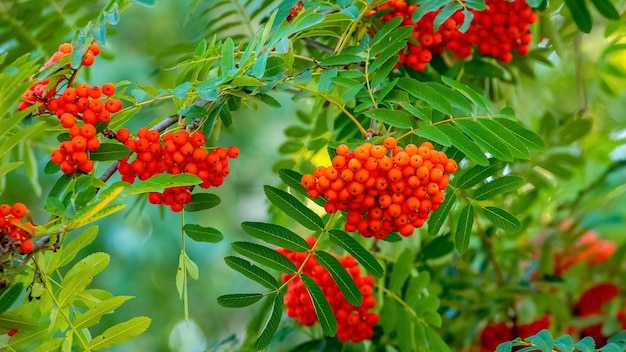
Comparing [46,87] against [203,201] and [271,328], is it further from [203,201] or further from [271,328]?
[271,328]

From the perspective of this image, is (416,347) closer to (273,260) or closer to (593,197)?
(273,260)

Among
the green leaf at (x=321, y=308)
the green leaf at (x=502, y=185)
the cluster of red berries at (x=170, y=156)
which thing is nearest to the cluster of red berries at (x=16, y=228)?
the cluster of red berries at (x=170, y=156)

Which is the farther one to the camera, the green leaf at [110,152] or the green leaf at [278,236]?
the green leaf at [278,236]

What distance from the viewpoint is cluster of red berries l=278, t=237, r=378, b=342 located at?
3.93ft

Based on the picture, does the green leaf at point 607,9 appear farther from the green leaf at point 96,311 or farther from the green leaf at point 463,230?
the green leaf at point 96,311

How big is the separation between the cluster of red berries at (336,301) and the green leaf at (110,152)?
0.34 metres

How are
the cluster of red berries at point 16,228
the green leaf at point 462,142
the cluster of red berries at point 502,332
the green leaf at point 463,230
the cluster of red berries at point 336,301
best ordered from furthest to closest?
1. the cluster of red berries at point 502,332
2. the cluster of red berries at point 336,301
3. the green leaf at point 463,230
4. the green leaf at point 462,142
5. the cluster of red berries at point 16,228

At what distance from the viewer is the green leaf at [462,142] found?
98 cm

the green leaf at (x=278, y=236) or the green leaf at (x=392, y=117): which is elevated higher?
the green leaf at (x=392, y=117)

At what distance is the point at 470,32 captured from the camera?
4.06 feet

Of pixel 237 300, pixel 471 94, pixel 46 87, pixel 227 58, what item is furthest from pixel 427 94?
pixel 46 87

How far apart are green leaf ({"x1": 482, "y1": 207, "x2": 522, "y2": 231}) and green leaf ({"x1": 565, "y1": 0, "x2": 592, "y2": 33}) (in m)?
0.40

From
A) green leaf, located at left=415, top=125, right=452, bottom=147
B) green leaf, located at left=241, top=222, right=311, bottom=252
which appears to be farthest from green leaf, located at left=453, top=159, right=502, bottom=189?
green leaf, located at left=241, top=222, right=311, bottom=252

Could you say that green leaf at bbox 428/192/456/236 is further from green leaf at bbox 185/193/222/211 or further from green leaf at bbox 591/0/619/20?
green leaf at bbox 591/0/619/20
